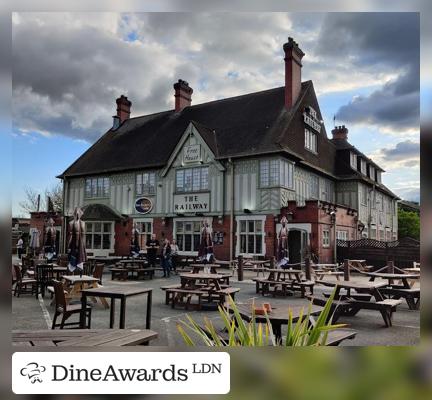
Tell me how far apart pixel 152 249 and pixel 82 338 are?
5.48 metres

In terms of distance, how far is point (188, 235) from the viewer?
27.7 feet

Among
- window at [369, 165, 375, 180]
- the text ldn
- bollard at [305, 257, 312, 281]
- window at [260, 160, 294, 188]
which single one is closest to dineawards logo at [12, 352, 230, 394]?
the text ldn

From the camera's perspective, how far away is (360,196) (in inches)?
356

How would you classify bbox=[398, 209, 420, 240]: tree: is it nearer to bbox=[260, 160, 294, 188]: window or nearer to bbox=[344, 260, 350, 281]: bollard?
bbox=[260, 160, 294, 188]: window

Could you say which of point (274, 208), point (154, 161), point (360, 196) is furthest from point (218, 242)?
point (360, 196)

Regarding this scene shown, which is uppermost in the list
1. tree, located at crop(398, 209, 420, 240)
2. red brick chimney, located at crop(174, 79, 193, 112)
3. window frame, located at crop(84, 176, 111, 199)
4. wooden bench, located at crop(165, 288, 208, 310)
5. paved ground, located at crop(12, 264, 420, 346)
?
red brick chimney, located at crop(174, 79, 193, 112)

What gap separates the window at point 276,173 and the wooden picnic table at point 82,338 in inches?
235

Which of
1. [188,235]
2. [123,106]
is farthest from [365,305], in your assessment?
[123,106]

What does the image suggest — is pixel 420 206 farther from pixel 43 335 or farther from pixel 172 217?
pixel 172 217

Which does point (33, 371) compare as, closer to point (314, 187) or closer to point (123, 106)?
point (123, 106)

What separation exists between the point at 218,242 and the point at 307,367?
284 inches

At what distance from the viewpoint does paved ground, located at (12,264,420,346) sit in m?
5.04

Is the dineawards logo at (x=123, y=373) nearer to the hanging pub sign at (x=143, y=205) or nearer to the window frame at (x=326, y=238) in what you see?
the hanging pub sign at (x=143, y=205)

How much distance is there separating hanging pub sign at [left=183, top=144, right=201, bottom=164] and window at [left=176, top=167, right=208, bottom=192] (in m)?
0.19
